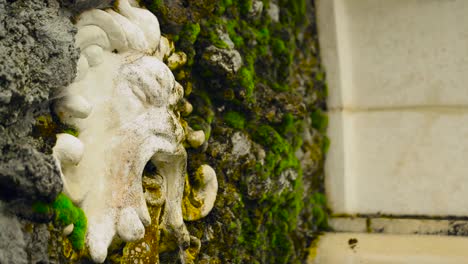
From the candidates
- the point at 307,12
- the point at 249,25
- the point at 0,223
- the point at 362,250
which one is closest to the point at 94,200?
the point at 0,223

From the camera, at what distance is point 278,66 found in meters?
3.22

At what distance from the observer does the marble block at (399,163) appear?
336 centimetres

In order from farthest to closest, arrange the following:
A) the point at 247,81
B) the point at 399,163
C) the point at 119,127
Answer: the point at 399,163, the point at 247,81, the point at 119,127

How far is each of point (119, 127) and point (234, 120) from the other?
822mm

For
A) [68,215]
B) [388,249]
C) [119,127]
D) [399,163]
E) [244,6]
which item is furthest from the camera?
[399,163]

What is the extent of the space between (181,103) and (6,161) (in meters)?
0.96

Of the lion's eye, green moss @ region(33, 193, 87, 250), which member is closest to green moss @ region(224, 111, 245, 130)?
the lion's eye

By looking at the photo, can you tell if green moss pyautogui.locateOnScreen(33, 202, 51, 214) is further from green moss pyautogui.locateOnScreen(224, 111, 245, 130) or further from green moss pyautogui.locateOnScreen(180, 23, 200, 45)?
green moss pyautogui.locateOnScreen(224, 111, 245, 130)

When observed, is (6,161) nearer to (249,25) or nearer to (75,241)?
(75,241)

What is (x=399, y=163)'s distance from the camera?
3.46 meters

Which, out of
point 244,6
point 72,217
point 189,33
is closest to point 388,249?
point 244,6

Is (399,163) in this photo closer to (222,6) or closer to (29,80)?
(222,6)

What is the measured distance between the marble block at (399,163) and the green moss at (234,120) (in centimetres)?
79

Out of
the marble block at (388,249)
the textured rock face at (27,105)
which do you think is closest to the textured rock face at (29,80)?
the textured rock face at (27,105)
